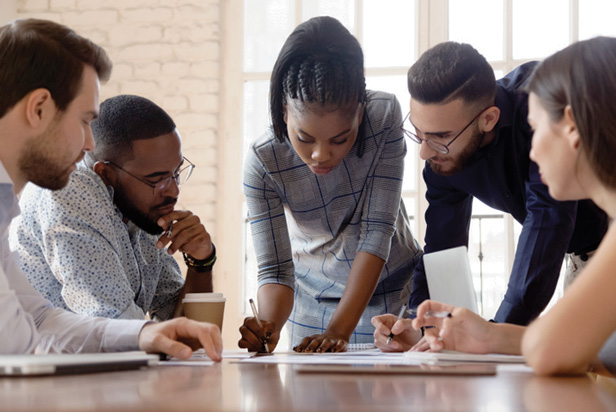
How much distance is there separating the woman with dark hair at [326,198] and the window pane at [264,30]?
1766 millimetres

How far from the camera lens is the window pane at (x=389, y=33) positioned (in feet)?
11.7

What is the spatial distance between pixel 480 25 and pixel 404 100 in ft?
1.72

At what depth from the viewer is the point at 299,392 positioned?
0.68 m

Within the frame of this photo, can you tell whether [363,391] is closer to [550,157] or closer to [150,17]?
[550,157]

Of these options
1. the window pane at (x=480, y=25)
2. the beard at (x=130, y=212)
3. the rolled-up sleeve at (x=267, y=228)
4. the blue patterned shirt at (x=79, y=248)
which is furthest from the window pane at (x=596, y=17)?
the blue patterned shirt at (x=79, y=248)

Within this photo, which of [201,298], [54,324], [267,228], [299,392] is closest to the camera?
[299,392]

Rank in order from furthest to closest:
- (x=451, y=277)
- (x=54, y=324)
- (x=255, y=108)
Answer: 1. (x=255, y=108)
2. (x=451, y=277)
3. (x=54, y=324)

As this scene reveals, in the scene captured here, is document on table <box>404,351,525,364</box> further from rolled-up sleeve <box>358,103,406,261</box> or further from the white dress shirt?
rolled-up sleeve <box>358,103,406,261</box>

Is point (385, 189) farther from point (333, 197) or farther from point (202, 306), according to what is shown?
point (202, 306)

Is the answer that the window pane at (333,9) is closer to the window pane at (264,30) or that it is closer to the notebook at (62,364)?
the window pane at (264,30)

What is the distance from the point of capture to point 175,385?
2.48 ft

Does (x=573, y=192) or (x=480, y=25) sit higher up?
(x=480, y=25)

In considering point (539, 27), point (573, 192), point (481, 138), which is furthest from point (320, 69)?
point (539, 27)

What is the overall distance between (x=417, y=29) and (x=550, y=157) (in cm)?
257
